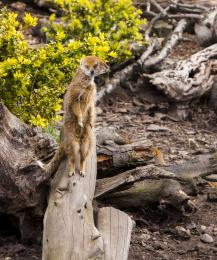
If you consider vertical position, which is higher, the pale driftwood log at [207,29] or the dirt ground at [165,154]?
the pale driftwood log at [207,29]

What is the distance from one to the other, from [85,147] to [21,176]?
2.09 ft

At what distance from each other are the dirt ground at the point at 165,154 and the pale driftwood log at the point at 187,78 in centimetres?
33

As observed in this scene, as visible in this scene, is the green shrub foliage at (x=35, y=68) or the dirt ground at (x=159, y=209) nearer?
the dirt ground at (x=159, y=209)

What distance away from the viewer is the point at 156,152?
582 cm

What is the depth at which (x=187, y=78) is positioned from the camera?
26.5 ft

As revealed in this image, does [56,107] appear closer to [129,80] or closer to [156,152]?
[156,152]

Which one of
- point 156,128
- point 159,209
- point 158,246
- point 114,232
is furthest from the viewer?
point 156,128

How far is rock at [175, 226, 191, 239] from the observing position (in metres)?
5.45

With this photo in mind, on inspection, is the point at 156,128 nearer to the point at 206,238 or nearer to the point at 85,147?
the point at 206,238

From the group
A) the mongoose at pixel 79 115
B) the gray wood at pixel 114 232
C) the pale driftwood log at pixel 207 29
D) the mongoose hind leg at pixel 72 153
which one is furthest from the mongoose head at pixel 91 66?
the pale driftwood log at pixel 207 29

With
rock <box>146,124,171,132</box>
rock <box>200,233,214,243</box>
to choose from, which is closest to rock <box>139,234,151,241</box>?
rock <box>200,233,214,243</box>

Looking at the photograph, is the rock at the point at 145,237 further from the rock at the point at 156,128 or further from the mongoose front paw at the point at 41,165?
the rock at the point at 156,128

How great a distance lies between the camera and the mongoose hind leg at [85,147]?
4910mm

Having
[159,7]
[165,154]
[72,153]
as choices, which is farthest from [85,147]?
[159,7]
